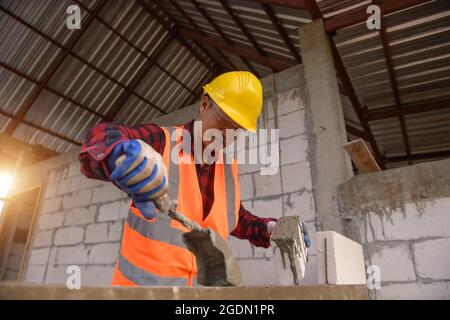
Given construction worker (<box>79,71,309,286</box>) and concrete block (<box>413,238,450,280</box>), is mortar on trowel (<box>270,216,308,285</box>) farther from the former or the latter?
concrete block (<box>413,238,450,280</box>)

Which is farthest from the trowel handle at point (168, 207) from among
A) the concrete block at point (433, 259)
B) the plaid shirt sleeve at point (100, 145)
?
the concrete block at point (433, 259)

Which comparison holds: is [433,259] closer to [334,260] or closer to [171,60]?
[334,260]

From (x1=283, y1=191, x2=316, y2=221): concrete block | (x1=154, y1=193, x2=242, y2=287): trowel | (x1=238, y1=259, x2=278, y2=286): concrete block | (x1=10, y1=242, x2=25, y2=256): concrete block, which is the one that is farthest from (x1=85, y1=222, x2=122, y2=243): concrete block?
(x1=10, y1=242, x2=25, y2=256): concrete block

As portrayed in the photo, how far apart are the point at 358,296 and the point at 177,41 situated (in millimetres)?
7466

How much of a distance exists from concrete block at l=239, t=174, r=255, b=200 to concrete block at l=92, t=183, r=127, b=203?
1.87 m

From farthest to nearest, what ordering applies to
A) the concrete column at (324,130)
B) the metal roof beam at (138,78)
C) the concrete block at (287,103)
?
the metal roof beam at (138,78)
the concrete block at (287,103)
the concrete column at (324,130)

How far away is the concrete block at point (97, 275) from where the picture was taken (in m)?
4.15

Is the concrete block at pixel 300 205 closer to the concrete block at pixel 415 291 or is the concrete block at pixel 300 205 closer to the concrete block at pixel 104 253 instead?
the concrete block at pixel 415 291

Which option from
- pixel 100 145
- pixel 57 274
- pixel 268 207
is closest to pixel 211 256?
pixel 100 145

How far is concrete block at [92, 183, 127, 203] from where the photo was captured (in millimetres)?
4492

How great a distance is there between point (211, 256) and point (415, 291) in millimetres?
1850

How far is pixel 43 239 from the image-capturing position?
17.7 feet

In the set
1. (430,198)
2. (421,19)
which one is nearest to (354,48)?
(421,19)

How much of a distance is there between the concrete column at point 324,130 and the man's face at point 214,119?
1269 millimetres
